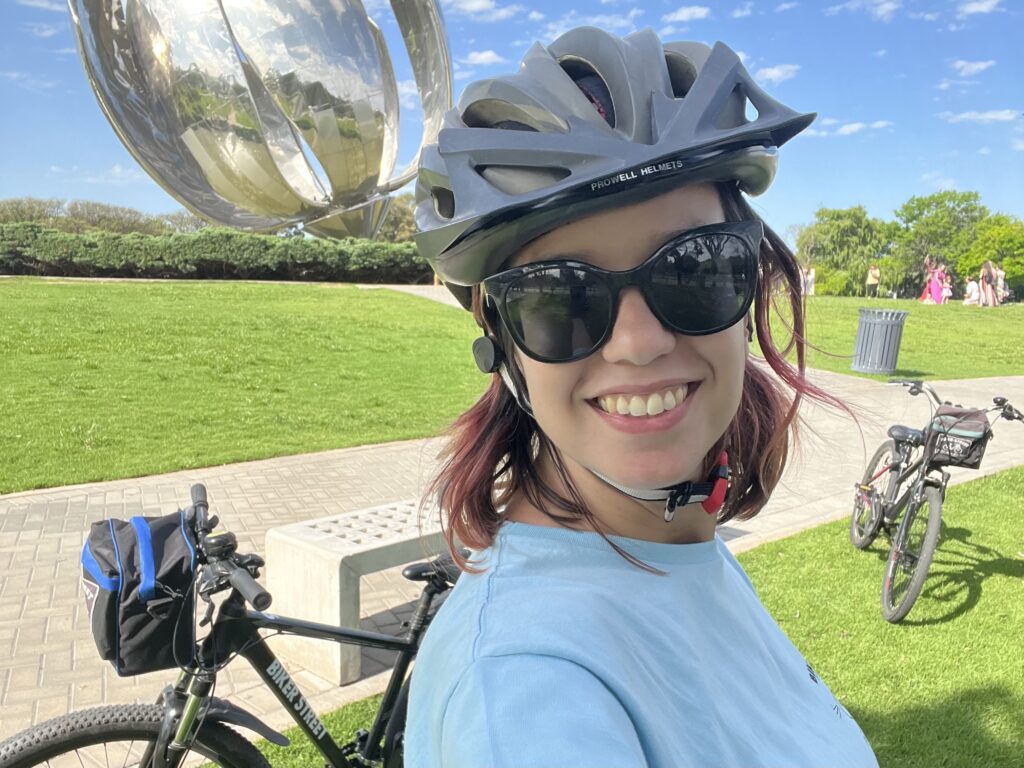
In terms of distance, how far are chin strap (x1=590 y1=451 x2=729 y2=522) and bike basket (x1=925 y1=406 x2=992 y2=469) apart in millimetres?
4151

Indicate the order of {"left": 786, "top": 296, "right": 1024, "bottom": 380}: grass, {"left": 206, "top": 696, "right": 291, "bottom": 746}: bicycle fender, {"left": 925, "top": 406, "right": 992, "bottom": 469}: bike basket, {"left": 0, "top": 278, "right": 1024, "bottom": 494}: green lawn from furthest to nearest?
{"left": 786, "top": 296, "right": 1024, "bottom": 380}: grass, {"left": 0, "top": 278, "right": 1024, "bottom": 494}: green lawn, {"left": 925, "top": 406, "right": 992, "bottom": 469}: bike basket, {"left": 206, "top": 696, "right": 291, "bottom": 746}: bicycle fender

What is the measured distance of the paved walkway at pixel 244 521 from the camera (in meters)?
3.94

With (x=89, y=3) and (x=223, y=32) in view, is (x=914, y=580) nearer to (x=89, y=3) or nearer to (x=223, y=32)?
(x=223, y=32)

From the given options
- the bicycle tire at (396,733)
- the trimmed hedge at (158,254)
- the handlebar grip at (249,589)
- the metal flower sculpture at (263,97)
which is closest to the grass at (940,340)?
the metal flower sculpture at (263,97)

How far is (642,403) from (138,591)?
5.38ft

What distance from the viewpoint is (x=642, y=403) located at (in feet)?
3.84

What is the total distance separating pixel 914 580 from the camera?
15.3 ft

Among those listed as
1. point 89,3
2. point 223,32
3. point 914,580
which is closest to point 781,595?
point 914,580

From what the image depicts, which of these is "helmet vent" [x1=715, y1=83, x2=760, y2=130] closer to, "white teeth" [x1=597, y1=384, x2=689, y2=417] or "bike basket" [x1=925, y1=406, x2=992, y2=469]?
"white teeth" [x1=597, y1=384, x2=689, y2=417]

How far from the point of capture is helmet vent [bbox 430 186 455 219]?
1.39 meters

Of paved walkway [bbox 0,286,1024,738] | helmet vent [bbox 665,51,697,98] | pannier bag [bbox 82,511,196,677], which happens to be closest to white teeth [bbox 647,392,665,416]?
helmet vent [bbox 665,51,697,98]

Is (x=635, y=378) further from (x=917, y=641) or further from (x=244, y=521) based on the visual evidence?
(x=244, y=521)

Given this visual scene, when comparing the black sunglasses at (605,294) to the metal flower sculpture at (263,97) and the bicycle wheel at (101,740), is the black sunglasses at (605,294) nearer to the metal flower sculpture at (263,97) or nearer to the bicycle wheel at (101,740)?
the metal flower sculpture at (263,97)

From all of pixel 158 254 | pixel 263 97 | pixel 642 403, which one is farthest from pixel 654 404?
pixel 158 254
